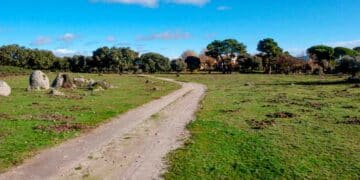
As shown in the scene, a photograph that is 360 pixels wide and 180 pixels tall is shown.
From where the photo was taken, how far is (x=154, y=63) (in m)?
168

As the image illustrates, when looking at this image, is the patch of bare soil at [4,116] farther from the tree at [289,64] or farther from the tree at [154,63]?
the tree at [154,63]

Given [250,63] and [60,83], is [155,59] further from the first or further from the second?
[60,83]

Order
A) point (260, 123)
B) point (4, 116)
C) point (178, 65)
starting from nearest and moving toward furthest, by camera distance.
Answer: point (260, 123)
point (4, 116)
point (178, 65)

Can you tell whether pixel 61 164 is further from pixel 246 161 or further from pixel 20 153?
pixel 246 161

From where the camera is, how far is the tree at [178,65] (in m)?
168

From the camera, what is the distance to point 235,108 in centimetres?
3912

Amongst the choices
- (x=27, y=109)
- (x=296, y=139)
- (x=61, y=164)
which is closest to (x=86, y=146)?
(x=61, y=164)

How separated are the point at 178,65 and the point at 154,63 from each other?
9724mm

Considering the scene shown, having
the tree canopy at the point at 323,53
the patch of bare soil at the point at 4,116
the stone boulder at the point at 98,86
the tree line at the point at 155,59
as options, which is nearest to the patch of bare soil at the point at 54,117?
the patch of bare soil at the point at 4,116

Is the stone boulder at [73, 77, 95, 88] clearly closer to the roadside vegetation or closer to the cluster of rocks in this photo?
the cluster of rocks

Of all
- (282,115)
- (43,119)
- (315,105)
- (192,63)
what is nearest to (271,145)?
(282,115)

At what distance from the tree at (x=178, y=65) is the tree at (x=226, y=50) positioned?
12045 mm

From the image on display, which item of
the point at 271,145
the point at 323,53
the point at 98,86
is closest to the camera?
the point at 271,145

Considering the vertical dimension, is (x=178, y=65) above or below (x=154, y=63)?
below
